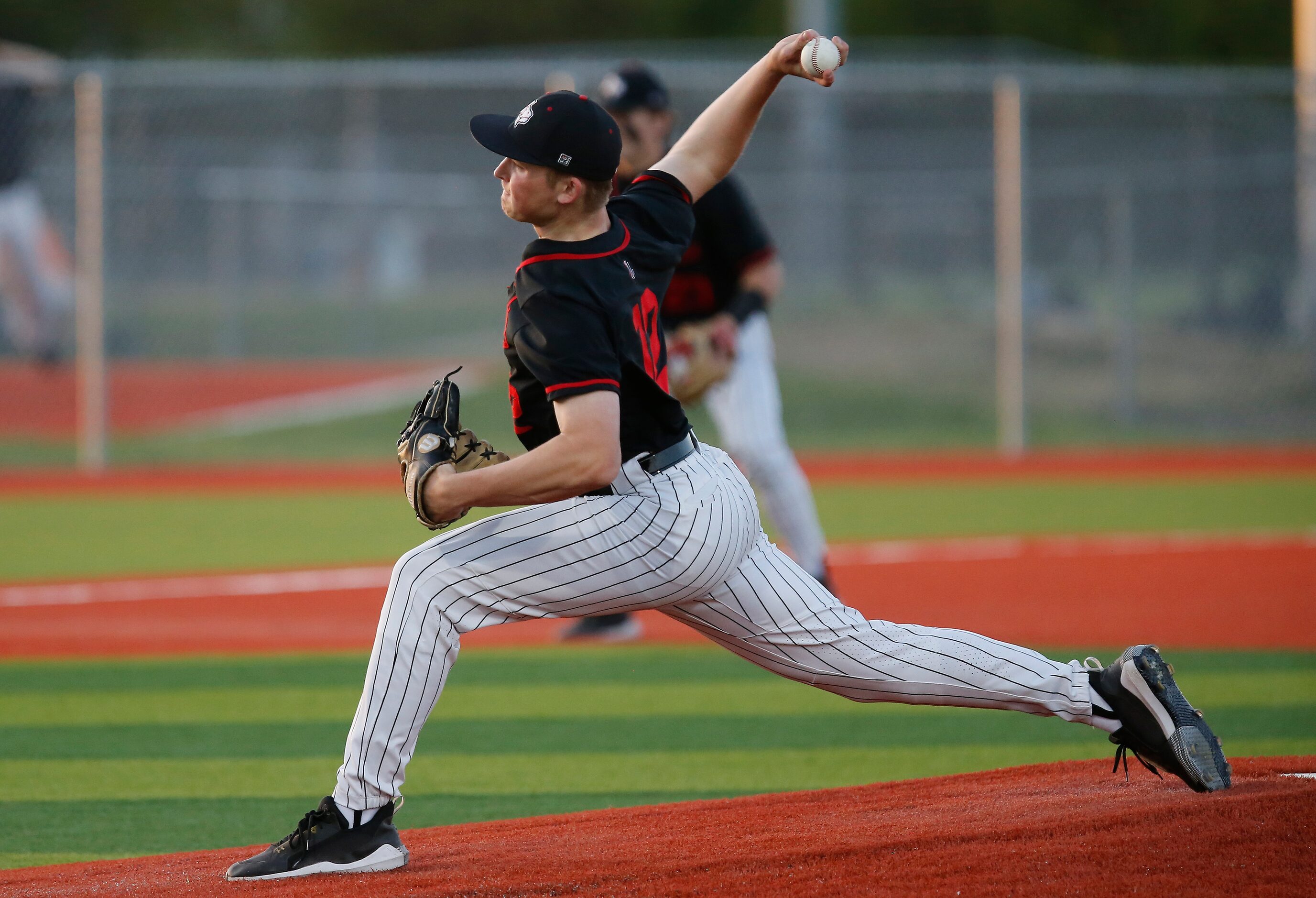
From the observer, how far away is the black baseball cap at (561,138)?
10.8 ft

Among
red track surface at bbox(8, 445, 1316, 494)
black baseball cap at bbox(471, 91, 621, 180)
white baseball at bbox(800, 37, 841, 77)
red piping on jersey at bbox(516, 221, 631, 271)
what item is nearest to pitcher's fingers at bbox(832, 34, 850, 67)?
white baseball at bbox(800, 37, 841, 77)

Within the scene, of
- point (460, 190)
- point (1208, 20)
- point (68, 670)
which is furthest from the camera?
point (1208, 20)

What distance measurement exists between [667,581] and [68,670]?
3.74m

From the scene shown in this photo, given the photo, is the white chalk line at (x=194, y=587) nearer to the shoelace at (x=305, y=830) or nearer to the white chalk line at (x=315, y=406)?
the shoelace at (x=305, y=830)

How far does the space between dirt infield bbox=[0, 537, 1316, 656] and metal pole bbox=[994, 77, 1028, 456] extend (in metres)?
5.18

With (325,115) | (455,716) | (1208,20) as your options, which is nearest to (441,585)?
(455,716)

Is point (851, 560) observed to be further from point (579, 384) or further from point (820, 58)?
point (579, 384)

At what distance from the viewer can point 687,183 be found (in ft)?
12.7

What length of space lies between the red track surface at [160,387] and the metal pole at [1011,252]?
9497 millimetres

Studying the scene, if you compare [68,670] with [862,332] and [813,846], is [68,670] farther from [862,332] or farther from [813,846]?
[862,332]

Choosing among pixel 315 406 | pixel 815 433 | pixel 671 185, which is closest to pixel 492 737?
pixel 671 185

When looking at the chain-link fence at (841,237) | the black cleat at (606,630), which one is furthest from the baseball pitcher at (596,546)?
the chain-link fence at (841,237)

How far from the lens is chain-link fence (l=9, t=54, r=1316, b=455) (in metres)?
15.6

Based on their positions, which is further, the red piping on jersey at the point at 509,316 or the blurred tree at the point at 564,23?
the blurred tree at the point at 564,23
